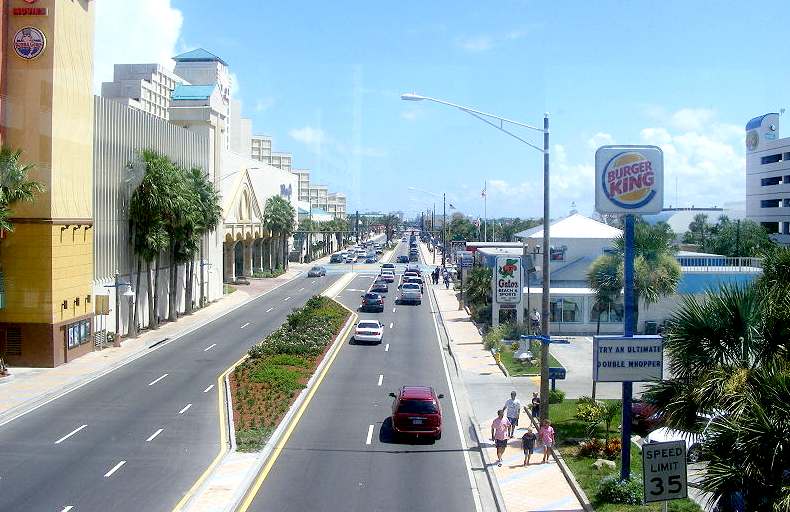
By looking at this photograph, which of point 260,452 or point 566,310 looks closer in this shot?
point 260,452

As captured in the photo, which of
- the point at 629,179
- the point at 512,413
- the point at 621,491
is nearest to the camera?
the point at 621,491

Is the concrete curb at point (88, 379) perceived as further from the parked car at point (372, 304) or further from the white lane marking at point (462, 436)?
the white lane marking at point (462, 436)

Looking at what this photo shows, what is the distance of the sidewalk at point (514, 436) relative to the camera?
16391mm

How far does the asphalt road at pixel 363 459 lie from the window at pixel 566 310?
562 inches

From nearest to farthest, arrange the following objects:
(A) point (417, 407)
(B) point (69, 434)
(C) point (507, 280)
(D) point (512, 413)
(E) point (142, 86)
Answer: (A) point (417, 407), (B) point (69, 434), (D) point (512, 413), (C) point (507, 280), (E) point (142, 86)

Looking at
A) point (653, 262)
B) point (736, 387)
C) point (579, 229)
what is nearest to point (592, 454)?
point (736, 387)

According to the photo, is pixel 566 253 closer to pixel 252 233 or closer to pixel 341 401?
pixel 341 401

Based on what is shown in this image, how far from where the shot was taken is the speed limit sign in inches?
461

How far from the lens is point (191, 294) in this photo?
5300 cm

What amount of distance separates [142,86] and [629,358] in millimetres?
97535

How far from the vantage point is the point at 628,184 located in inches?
651

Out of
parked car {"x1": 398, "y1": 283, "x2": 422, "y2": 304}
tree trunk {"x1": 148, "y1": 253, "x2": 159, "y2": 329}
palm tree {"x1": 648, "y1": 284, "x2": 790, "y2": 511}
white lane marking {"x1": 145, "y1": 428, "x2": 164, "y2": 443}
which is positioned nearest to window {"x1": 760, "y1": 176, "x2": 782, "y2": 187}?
parked car {"x1": 398, "y1": 283, "x2": 422, "y2": 304}

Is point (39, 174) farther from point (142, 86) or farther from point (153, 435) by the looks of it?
point (142, 86)

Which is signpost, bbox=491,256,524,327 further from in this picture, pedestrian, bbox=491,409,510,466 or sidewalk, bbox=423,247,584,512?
pedestrian, bbox=491,409,510,466
